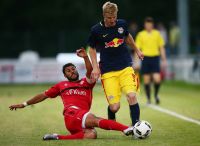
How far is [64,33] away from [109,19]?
27277mm

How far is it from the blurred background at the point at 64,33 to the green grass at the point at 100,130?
7546mm

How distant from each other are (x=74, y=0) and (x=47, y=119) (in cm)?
3154

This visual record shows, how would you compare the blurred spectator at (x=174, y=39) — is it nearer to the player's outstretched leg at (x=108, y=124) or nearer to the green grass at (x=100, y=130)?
the green grass at (x=100, y=130)

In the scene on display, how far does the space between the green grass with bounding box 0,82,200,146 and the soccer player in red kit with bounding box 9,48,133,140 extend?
24cm

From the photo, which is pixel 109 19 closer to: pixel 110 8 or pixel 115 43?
pixel 110 8

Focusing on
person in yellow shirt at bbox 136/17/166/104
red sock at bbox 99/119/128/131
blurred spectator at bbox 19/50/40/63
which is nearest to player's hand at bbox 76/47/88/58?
red sock at bbox 99/119/128/131

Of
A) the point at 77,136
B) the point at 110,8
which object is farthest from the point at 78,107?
the point at 110,8

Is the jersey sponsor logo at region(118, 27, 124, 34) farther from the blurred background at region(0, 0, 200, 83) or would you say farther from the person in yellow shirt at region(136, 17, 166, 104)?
the blurred background at region(0, 0, 200, 83)

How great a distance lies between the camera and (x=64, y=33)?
4097 cm

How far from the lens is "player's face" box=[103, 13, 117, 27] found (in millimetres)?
13711

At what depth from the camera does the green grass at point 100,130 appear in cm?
1289

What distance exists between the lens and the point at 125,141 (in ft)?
42.5

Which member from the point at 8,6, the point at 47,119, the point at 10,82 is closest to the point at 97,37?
the point at 47,119

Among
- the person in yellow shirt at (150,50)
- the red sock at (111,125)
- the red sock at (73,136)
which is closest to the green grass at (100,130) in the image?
the red sock at (111,125)
